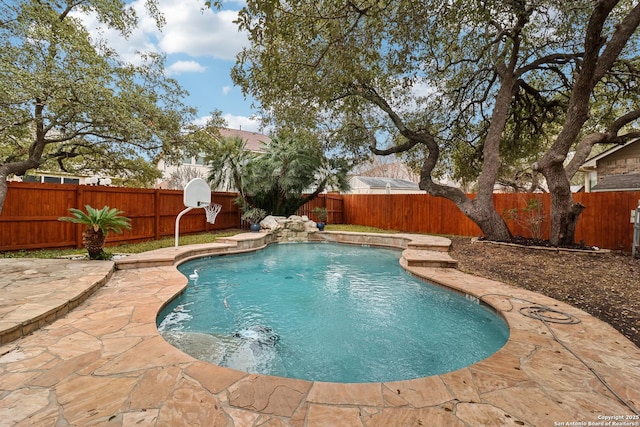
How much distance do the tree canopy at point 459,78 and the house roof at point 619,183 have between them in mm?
1937

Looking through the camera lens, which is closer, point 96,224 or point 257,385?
point 257,385

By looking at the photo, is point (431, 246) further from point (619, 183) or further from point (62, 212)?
point (62, 212)

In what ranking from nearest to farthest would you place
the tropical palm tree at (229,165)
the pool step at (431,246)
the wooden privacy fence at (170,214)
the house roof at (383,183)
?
the wooden privacy fence at (170,214) < the pool step at (431,246) < the tropical palm tree at (229,165) < the house roof at (383,183)

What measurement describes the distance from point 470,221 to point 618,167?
593 centimetres

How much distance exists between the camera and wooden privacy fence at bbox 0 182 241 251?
6.79m

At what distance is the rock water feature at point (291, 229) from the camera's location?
481 inches

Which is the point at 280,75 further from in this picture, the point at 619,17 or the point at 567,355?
the point at 619,17

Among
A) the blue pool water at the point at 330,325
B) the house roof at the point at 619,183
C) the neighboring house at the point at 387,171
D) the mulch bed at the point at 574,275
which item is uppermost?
the neighboring house at the point at 387,171

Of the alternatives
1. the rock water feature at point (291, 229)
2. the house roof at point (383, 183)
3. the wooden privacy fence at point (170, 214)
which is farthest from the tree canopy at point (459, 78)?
the house roof at point (383, 183)

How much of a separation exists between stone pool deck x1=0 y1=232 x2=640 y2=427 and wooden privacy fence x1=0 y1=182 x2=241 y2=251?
4.63m

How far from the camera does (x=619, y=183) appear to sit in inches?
413

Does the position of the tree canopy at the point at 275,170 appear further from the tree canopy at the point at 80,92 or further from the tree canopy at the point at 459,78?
the tree canopy at the point at 80,92

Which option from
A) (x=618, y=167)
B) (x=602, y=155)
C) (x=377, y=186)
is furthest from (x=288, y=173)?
(x=377, y=186)

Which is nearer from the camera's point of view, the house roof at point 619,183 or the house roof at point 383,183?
the house roof at point 619,183
